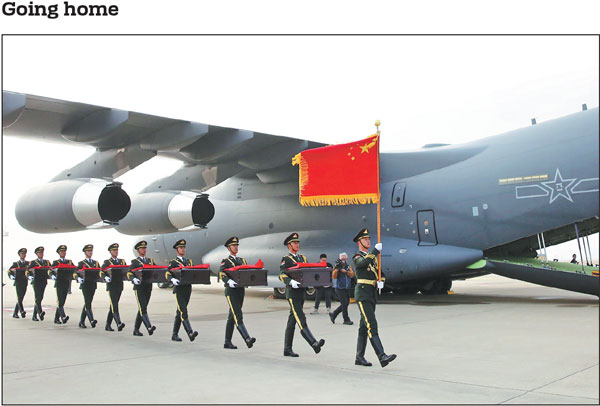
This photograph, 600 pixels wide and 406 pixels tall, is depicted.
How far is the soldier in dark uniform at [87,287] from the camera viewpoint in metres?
10.8

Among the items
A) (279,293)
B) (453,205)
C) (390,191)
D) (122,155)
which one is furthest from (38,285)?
(453,205)

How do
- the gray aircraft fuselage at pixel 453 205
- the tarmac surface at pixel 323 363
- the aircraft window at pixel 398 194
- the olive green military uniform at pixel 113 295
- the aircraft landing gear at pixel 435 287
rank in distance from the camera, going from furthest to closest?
the aircraft landing gear at pixel 435 287 < the aircraft window at pixel 398 194 < the gray aircraft fuselage at pixel 453 205 < the olive green military uniform at pixel 113 295 < the tarmac surface at pixel 323 363

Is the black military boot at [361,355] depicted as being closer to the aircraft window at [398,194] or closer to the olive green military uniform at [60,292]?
the olive green military uniform at [60,292]

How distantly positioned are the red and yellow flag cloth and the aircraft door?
1.23 meters

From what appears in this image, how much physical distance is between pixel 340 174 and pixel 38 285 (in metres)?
6.99

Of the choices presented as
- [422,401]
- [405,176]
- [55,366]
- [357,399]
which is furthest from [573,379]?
[405,176]

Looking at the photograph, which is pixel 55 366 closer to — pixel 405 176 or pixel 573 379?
pixel 573 379

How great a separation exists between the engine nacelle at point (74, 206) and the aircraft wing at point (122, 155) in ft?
0.06

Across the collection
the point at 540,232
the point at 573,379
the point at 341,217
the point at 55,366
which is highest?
the point at 341,217

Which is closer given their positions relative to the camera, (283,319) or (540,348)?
(540,348)

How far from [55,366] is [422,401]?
4.30 m

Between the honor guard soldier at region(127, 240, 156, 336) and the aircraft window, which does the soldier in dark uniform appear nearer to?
the honor guard soldier at region(127, 240, 156, 336)

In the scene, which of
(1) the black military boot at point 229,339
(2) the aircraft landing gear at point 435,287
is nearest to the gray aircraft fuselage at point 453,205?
(2) the aircraft landing gear at point 435,287

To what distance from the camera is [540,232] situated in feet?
39.2
